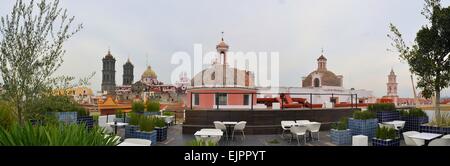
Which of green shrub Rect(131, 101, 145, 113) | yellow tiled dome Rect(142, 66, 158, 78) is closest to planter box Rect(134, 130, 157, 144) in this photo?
green shrub Rect(131, 101, 145, 113)

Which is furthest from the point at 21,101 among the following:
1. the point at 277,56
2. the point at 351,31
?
the point at 277,56

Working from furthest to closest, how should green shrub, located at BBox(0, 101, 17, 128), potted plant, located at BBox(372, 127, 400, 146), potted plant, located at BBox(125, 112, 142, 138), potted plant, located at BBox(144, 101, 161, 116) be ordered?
potted plant, located at BBox(144, 101, 161, 116)
potted plant, located at BBox(125, 112, 142, 138)
potted plant, located at BBox(372, 127, 400, 146)
green shrub, located at BBox(0, 101, 17, 128)

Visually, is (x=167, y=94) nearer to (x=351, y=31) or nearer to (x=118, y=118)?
(x=118, y=118)

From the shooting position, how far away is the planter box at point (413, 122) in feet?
28.4

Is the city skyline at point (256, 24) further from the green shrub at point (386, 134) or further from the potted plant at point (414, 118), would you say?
the green shrub at point (386, 134)

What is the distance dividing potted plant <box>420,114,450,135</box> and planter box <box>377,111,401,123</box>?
2.03 meters

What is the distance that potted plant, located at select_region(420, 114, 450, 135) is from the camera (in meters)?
6.59

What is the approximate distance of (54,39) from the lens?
16.4ft

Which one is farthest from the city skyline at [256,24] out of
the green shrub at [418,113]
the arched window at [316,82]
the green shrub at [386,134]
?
the arched window at [316,82]

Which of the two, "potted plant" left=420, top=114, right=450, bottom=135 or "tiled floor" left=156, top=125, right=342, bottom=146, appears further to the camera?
"tiled floor" left=156, top=125, right=342, bottom=146

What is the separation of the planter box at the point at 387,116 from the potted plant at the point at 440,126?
6.66 feet

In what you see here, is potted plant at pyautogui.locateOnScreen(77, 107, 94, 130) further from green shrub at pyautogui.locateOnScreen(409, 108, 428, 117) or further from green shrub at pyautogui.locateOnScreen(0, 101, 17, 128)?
green shrub at pyautogui.locateOnScreen(409, 108, 428, 117)

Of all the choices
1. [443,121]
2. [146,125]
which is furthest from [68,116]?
[443,121]
